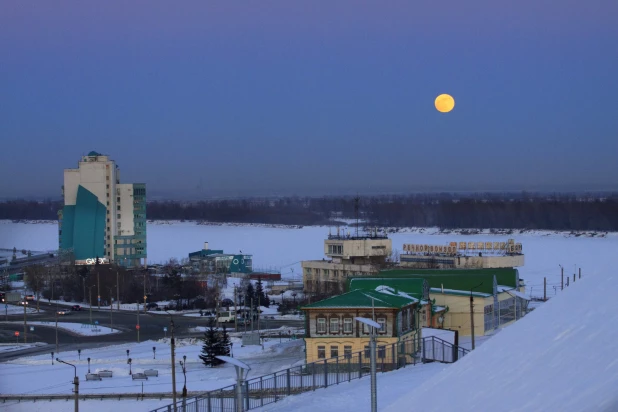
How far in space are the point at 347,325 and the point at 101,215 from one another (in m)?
27.3

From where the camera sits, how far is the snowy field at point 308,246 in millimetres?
37125

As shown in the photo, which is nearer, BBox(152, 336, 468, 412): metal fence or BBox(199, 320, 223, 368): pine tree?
BBox(152, 336, 468, 412): metal fence

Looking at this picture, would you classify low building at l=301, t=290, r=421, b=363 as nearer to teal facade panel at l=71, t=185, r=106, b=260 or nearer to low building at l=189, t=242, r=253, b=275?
low building at l=189, t=242, r=253, b=275

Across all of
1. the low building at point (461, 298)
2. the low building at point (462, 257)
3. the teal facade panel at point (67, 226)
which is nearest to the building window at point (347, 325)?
the low building at point (461, 298)

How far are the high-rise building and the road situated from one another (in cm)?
1075

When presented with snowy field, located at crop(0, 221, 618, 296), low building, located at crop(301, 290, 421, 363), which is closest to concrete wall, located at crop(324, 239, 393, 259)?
snowy field, located at crop(0, 221, 618, 296)

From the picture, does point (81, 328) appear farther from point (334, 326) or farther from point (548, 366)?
point (548, 366)

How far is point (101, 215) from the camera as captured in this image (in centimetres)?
4134

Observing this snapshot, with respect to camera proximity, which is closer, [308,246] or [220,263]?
[220,263]

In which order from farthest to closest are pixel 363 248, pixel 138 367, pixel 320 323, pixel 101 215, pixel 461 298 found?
pixel 101 215
pixel 363 248
pixel 461 298
pixel 138 367
pixel 320 323

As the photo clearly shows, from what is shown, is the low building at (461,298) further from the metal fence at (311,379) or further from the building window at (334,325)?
the metal fence at (311,379)

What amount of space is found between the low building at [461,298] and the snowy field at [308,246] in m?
7.77

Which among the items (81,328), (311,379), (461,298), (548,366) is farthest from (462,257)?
(548,366)

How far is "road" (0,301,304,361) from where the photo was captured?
72.0ft
